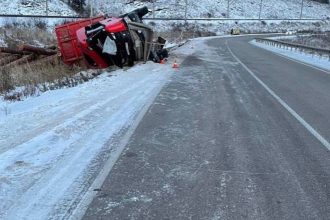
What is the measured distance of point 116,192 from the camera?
201 inches

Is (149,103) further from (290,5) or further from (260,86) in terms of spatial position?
(290,5)

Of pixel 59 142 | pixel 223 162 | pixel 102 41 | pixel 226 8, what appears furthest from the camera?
pixel 226 8

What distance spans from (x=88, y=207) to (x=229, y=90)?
27.1ft

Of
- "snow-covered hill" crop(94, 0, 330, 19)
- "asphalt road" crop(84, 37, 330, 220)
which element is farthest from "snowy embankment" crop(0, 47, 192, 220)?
"snow-covered hill" crop(94, 0, 330, 19)

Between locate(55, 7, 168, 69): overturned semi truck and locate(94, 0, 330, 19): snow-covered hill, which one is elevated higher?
locate(55, 7, 168, 69): overturned semi truck

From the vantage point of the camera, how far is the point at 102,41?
1566cm

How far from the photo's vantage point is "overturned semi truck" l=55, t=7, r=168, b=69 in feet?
51.3

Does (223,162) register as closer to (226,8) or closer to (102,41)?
(102,41)

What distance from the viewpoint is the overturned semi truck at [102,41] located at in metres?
15.6

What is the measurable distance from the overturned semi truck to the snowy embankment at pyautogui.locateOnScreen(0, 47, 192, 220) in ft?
11.3

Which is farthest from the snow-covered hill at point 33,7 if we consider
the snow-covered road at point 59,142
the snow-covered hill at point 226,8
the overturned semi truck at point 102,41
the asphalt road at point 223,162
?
the asphalt road at point 223,162

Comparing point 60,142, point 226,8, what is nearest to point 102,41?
point 60,142

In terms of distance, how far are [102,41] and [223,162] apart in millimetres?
10277

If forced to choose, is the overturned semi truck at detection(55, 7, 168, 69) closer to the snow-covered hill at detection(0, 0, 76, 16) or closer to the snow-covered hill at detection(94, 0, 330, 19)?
the snow-covered hill at detection(0, 0, 76, 16)
